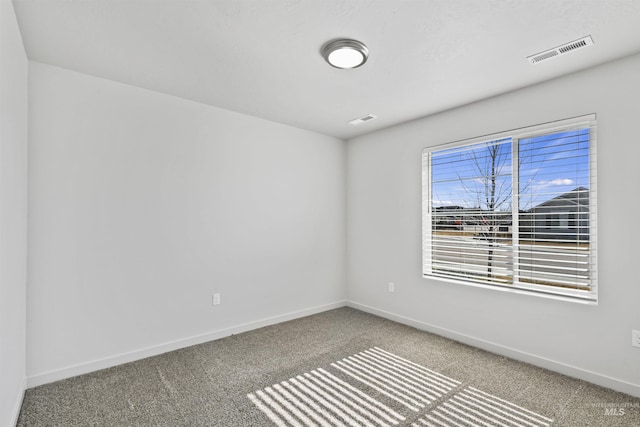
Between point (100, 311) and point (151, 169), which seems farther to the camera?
point (151, 169)

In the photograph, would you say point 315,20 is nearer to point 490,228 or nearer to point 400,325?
point 490,228

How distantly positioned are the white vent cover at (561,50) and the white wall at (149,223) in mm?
2592

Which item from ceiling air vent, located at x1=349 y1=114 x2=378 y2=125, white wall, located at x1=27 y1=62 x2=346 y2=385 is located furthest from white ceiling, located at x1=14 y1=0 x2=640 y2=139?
ceiling air vent, located at x1=349 y1=114 x2=378 y2=125

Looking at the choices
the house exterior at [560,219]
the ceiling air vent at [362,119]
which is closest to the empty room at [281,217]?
the house exterior at [560,219]

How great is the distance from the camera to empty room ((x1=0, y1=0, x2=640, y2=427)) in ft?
6.53

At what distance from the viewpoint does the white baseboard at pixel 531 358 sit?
2332 millimetres

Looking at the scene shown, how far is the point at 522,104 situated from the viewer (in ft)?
9.38

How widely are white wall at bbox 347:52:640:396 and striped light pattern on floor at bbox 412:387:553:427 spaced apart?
82 centimetres

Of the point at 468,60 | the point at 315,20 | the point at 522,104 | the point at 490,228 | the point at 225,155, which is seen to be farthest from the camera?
the point at 225,155

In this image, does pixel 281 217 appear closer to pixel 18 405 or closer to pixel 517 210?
pixel 517 210

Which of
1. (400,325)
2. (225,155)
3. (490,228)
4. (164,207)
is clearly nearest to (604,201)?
(490,228)

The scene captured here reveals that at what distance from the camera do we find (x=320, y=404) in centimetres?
221

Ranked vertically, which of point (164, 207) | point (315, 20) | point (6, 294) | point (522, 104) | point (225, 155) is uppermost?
point (315, 20)

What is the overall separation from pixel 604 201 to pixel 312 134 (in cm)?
309
